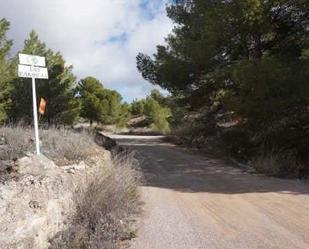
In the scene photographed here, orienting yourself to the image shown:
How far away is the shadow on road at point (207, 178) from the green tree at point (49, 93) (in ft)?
44.5

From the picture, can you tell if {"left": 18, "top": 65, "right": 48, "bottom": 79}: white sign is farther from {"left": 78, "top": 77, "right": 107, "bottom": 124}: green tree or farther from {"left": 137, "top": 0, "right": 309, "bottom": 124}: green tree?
{"left": 78, "top": 77, "right": 107, "bottom": 124}: green tree

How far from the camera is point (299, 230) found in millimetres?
8953

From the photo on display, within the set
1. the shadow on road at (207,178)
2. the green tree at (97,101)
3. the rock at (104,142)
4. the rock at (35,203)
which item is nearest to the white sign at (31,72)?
the rock at (35,203)

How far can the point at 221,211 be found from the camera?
1082cm

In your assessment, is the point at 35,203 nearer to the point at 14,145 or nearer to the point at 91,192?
the point at 91,192

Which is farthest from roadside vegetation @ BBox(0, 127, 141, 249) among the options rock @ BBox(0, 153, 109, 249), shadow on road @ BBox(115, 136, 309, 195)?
shadow on road @ BBox(115, 136, 309, 195)

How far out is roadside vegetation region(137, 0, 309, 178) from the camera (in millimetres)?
16781

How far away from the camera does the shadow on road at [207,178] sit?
13680 mm

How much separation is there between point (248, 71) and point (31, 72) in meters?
8.64

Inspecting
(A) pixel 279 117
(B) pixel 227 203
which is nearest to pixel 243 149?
(A) pixel 279 117

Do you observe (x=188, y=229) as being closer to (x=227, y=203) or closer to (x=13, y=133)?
(x=227, y=203)

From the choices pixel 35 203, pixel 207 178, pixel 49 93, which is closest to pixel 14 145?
pixel 35 203

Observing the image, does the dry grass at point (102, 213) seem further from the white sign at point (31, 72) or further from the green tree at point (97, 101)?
the green tree at point (97, 101)

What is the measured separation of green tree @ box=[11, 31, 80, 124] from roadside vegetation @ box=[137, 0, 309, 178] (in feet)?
34.5
